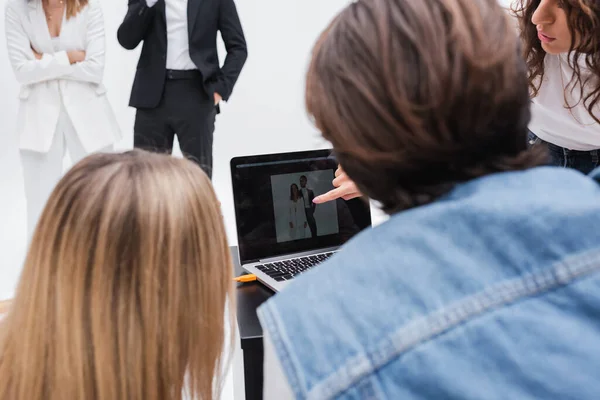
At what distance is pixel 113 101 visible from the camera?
3967mm

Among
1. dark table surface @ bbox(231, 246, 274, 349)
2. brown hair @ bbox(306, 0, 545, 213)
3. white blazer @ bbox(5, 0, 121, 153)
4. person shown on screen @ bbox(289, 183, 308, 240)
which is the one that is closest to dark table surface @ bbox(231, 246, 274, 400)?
dark table surface @ bbox(231, 246, 274, 349)

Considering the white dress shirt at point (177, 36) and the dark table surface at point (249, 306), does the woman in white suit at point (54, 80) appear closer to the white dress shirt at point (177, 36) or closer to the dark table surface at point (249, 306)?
the white dress shirt at point (177, 36)

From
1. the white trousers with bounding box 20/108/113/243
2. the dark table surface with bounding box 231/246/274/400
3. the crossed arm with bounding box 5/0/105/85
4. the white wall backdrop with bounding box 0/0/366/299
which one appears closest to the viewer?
the dark table surface with bounding box 231/246/274/400

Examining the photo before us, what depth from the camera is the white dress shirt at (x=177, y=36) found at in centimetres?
268

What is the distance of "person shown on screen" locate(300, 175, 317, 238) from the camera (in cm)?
121

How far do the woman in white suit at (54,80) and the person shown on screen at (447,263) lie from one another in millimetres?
2404

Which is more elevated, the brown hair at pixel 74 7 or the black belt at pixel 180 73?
the brown hair at pixel 74 7

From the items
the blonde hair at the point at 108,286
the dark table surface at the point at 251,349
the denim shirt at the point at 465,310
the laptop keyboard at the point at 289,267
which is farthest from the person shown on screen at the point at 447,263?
the laptop keyboard at the point at 289,267

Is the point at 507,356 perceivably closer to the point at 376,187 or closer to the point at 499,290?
the point at 499,290

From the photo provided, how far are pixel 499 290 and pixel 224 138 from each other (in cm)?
393

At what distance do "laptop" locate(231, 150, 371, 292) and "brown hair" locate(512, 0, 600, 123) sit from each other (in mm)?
588

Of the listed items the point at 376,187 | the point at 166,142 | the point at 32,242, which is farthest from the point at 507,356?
the point at 166,142

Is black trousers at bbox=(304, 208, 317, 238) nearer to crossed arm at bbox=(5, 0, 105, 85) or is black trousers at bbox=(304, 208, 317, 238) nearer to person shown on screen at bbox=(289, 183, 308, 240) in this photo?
person shown on screen at bbox=(289, 183, 308, 240)

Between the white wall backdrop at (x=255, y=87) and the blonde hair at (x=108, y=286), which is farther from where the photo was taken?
the white wall backdrop at (x=255, y=87)
